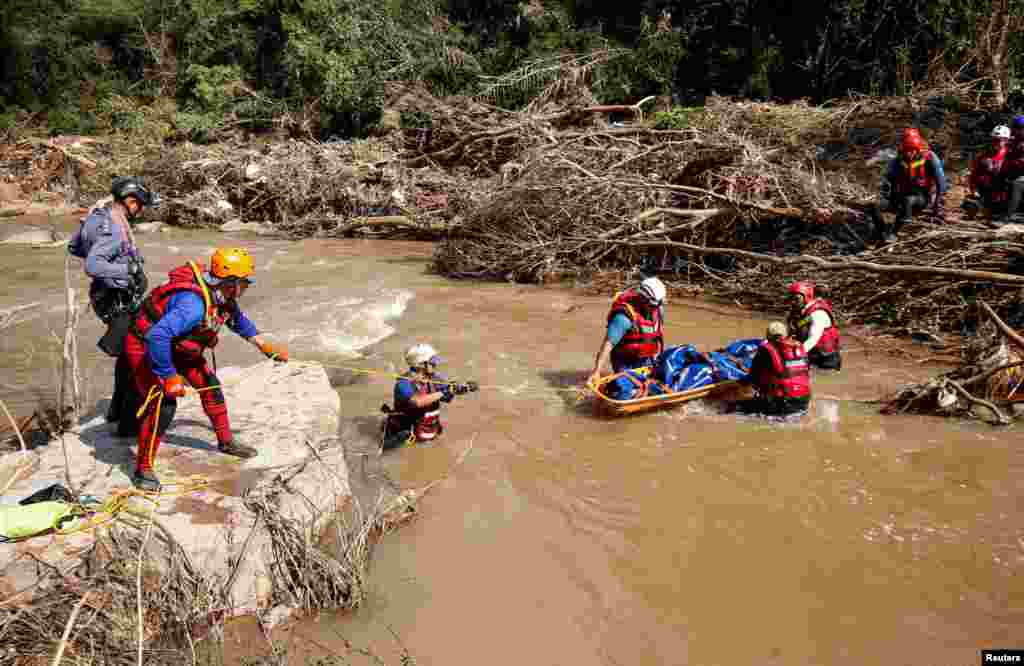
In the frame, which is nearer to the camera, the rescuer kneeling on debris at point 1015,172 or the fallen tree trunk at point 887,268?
the fallen tree trunk at point 887,268

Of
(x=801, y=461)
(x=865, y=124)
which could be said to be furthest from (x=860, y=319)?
(x=865, y=124)

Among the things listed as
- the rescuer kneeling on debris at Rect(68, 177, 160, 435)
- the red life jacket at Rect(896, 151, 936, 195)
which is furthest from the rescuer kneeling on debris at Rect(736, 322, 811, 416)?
the rescuer kneeling on debris at Rect(68, 177, 160, 435)

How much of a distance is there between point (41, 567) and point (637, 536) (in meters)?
3.15

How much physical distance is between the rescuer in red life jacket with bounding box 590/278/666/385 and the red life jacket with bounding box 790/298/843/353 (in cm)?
146

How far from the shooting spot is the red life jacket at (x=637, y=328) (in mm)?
6215

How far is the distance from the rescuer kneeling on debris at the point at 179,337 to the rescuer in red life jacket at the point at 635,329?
3014mm

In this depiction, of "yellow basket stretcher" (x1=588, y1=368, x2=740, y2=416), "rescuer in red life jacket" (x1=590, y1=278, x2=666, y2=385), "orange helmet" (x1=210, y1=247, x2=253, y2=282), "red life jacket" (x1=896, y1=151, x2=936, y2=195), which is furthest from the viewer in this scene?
"red life jacket" (x1=896, y1=151, x2=936, y2=195)

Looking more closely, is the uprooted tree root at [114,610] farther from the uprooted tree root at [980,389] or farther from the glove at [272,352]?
the uprooted tree root at [980,389]

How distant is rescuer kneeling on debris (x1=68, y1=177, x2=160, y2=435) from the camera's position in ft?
15.8

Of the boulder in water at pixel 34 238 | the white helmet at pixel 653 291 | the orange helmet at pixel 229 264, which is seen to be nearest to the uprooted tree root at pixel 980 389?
the white helmet at pixel 653 291

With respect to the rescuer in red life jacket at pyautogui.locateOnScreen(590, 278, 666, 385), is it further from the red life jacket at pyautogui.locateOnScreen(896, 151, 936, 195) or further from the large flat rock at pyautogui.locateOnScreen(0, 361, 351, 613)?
the red life jacket at pyautogui.locateOnScreen(896, 151, 936, 195)

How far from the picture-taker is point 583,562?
4.15 m

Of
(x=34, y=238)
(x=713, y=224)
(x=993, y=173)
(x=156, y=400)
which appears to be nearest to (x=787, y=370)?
(x=156, y=400)

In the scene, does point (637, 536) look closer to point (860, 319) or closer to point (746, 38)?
point (860, 319)
